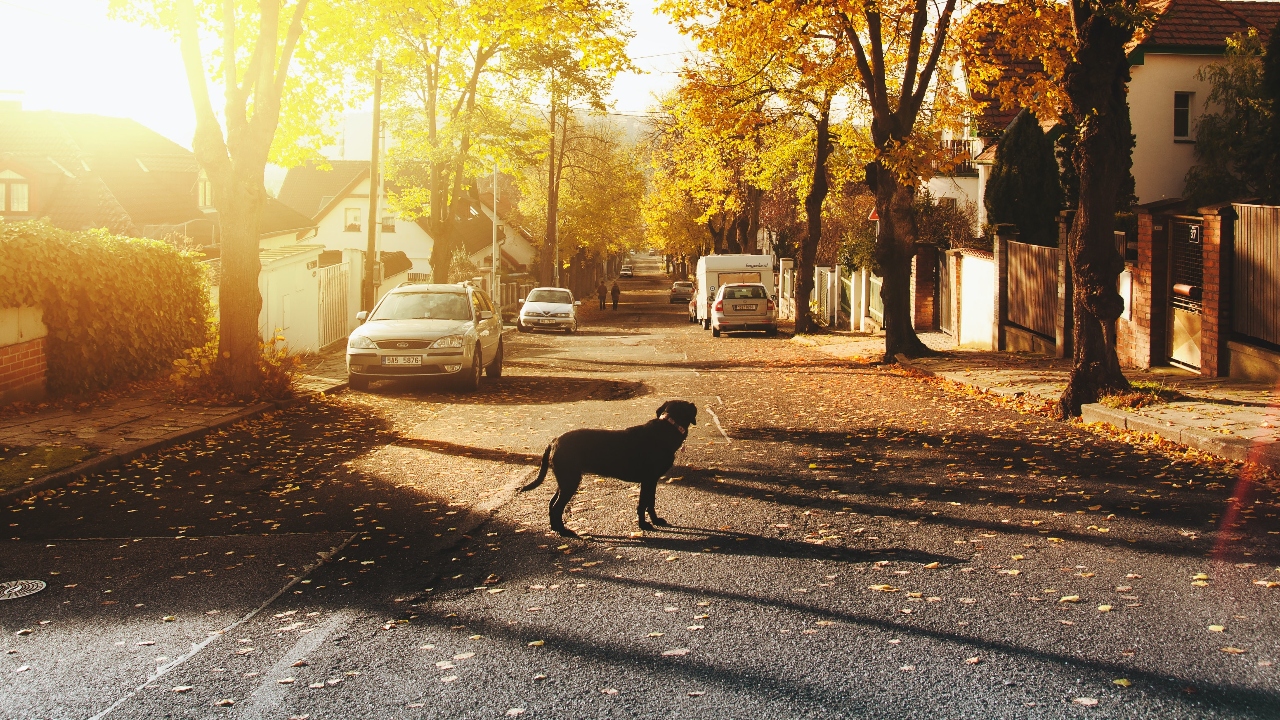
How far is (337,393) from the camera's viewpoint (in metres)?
16.2

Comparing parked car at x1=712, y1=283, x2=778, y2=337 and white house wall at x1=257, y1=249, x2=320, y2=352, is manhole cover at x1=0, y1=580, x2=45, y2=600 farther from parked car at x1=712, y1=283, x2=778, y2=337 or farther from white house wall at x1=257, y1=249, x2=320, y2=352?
parked car at x1=712, y1=283, x2=778, y2=337

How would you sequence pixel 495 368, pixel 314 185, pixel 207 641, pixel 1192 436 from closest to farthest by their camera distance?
pixel 207 641 < pixel 1192 436 < pixel 495 368 < pixel 314 185

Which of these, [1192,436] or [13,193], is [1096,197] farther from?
[13,193]

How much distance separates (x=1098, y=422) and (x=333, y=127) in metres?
14.5

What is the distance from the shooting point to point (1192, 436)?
977 centimetres

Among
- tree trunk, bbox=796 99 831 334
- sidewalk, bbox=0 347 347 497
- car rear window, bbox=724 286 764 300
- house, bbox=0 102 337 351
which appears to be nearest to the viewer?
sidewalk, bbox=0 347 347 497

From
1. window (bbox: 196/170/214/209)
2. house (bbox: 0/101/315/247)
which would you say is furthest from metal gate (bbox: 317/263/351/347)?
window (bbox: 196/170/214/209)

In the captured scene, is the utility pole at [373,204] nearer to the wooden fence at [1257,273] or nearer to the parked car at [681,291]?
the wooden fence at [1257,273]

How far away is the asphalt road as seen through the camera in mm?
4215

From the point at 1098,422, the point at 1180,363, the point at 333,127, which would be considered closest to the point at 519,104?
the point at 333,127

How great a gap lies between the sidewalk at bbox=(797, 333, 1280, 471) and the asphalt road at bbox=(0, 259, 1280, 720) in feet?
1.80

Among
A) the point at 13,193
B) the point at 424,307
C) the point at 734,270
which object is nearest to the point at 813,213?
the point at 734,270

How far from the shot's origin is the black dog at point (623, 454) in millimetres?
6625

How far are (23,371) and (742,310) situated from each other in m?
23.2
